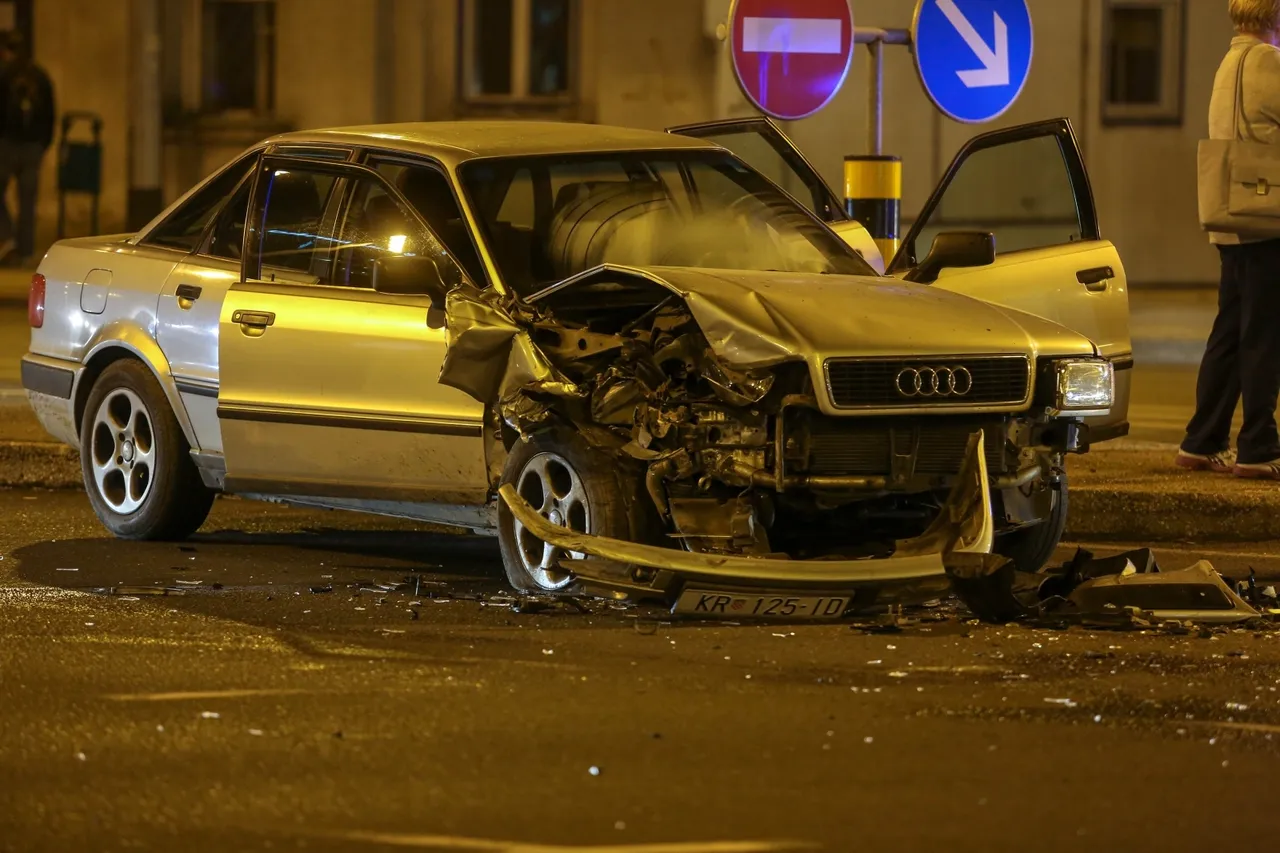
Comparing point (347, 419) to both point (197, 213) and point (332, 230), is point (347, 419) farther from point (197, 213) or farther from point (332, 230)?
point (197, 213)

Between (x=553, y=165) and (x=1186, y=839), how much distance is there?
3.94 meters

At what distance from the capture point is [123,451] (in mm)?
8578

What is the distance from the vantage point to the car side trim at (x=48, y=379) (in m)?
8.83

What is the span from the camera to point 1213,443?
32.4 ft

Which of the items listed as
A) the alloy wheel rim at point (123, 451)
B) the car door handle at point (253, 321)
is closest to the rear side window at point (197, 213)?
the alloy wheel rim at point (123, 451)

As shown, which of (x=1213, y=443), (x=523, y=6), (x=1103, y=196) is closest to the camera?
(x=1213, y=443)

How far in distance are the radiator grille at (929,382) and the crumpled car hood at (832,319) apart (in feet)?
0.10

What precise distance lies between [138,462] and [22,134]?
1344cm

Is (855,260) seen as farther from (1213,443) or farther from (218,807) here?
(218,807)

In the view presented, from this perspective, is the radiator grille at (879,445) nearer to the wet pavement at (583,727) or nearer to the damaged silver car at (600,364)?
the damaged silver car at (600,364)

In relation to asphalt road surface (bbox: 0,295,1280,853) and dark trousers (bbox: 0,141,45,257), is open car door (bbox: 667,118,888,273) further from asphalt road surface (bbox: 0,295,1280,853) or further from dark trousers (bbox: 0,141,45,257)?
dark trousers (bbox: 0,141,45,257)

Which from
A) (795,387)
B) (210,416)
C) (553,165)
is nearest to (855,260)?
(553,165)

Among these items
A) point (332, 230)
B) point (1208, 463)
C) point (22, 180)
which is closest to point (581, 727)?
point (332, 230)

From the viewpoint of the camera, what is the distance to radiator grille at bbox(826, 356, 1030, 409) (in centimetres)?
653
